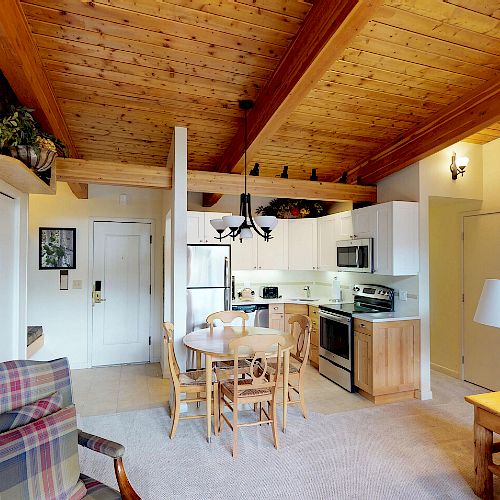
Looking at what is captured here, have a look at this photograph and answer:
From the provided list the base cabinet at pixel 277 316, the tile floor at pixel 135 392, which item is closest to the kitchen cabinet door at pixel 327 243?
the base cabinet at pixel 277 316

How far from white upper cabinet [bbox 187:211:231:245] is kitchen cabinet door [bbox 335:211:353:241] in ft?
5.59

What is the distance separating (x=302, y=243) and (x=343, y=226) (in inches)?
35.3

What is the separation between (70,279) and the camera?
5016mm

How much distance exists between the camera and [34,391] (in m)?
1.76

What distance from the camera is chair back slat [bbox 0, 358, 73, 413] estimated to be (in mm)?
1661

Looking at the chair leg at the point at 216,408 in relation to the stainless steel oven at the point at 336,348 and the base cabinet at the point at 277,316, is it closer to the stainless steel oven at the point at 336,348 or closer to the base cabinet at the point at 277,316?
the stainless steel oven at the point at 336,348

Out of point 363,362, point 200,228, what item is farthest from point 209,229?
point 363,362

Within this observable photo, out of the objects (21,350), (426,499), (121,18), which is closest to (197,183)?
(121,18)

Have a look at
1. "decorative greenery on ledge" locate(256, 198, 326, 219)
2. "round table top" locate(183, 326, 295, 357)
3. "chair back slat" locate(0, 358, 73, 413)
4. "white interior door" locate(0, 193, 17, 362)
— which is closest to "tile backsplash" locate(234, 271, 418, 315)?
"decorative greenery on ledge" locate(256, 198, 326, 219)

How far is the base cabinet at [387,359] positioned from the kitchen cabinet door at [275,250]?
1882 mm

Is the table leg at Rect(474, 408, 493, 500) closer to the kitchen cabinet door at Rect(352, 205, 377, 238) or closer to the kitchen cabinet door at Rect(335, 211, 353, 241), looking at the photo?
the kitchen cabinet door at Rect(352, 205, 377, 238)

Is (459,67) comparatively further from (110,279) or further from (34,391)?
(110,279)

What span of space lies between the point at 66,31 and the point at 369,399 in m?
4.40

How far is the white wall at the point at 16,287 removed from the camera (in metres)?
2.55
